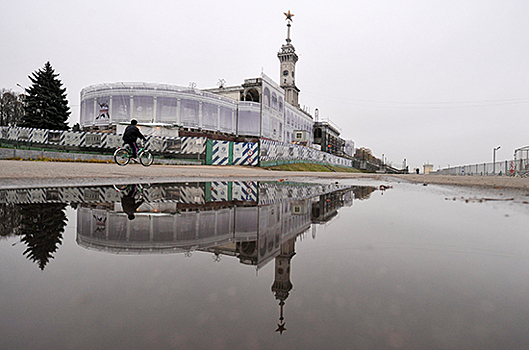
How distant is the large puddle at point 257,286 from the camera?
828 mm

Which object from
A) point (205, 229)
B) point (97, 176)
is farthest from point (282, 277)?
point (97, 176)

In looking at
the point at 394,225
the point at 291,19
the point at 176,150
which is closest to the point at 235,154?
the point at 176,150

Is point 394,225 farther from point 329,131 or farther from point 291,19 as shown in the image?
point 291,19

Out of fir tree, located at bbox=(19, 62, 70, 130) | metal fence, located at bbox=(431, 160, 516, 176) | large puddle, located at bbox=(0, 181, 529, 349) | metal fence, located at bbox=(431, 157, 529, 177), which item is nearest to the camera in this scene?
large puddle, located at bbox=(0, 181, 529, 349)

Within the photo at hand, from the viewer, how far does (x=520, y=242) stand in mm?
1911

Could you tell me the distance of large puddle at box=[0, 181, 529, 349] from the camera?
0.83 metres

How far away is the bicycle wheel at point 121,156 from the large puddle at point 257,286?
12905mm

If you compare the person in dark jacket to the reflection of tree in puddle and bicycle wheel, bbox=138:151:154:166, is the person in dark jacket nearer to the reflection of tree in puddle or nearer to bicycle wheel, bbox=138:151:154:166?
bicycle wheel, bbox=138:151:154:166

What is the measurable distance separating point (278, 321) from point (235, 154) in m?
28.9

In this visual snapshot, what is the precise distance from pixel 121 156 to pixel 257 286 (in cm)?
1488

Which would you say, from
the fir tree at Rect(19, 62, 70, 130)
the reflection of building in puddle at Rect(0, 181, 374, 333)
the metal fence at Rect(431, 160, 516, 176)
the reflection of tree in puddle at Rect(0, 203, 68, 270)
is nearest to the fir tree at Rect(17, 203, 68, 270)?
the reflection of tree in puddle at Rect(0, 203, 68, 270)

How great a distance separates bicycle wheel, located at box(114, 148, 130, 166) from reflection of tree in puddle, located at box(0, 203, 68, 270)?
12142 mm

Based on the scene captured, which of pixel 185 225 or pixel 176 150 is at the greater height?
pixel 176 150

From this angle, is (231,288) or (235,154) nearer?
(231,288)
